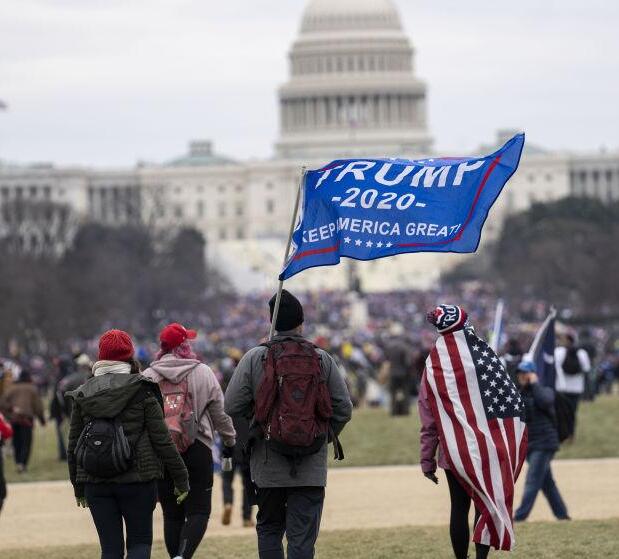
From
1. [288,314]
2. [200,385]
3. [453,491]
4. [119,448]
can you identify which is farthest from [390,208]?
[119,448]

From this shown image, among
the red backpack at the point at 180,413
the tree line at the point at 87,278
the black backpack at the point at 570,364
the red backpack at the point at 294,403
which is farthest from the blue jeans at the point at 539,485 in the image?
the tree line at the point at 87,278

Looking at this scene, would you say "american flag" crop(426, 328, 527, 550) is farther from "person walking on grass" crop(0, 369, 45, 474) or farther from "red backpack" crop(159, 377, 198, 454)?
"person walking on grass" crop(0, 369, 45, 474)

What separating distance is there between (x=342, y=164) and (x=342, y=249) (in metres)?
0.52

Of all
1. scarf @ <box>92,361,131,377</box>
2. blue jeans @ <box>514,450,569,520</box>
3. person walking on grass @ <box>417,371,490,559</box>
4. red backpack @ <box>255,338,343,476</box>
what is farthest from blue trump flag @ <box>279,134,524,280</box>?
blue jeans @ <box>514,450,569,520</box>

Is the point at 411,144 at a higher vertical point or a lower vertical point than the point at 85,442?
higher

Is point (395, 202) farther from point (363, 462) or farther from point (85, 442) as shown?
point (363, 462)

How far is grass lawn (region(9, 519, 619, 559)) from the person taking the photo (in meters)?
16.8

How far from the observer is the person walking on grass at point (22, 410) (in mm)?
27469

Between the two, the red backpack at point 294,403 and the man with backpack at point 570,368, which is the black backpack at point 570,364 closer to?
the man with backpack at point 570,368

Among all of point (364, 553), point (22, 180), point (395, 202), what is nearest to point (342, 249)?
point (395, 202)

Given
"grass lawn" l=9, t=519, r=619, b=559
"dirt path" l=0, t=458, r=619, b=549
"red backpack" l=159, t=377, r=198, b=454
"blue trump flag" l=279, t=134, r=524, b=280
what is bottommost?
"dirt path" l=0, t=458, r=619, b=549

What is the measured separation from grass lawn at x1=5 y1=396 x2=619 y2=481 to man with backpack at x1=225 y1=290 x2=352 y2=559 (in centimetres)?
1334

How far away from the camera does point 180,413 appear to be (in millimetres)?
15797

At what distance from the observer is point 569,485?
24.6 metres
